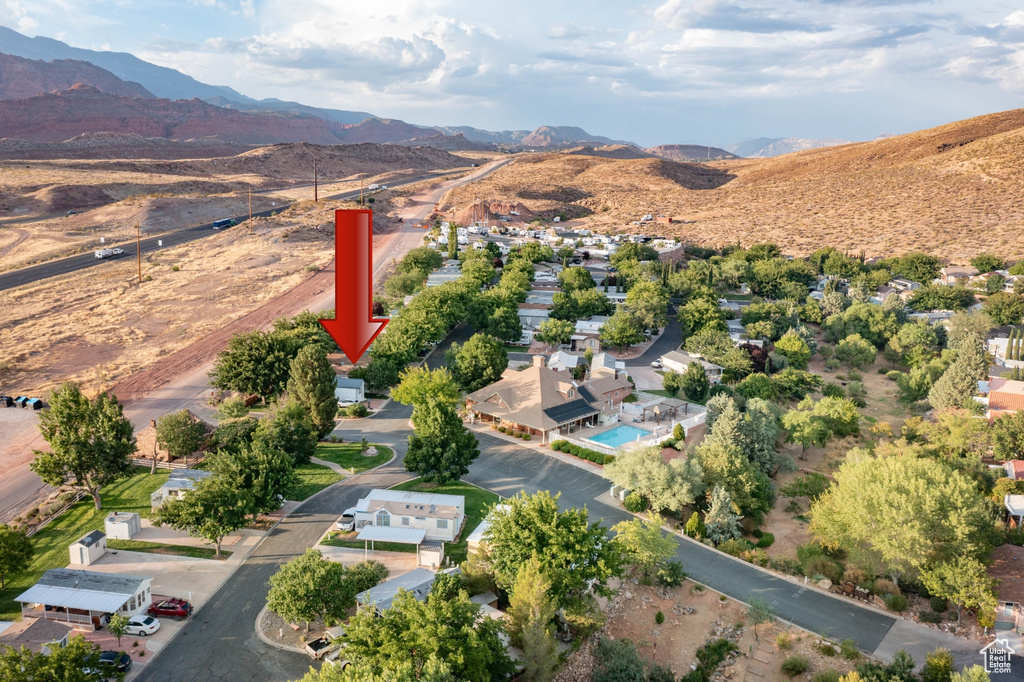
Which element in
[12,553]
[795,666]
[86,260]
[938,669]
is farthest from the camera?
[86,260]

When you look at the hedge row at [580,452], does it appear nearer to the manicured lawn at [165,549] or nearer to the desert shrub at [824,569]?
the desert shrub at [824,569]

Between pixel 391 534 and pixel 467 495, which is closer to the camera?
pixel 391 534

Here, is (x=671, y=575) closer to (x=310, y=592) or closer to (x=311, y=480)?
(x=310, y=592)

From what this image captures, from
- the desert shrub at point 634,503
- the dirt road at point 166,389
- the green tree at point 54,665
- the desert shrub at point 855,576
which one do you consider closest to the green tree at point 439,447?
the desert shrub at point 634,503

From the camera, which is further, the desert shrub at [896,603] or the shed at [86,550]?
the shed at [86,550]

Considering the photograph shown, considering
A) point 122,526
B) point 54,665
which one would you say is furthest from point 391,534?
point 54,665

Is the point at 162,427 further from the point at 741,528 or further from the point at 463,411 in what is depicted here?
the point at 741,528
